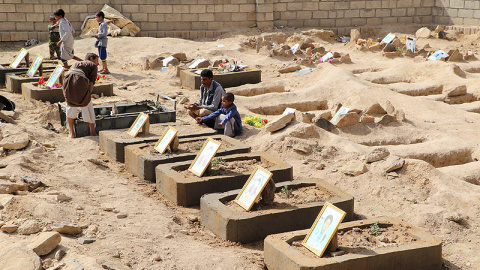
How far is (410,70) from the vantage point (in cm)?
1198

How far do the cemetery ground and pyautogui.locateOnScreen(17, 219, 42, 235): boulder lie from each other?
2cm

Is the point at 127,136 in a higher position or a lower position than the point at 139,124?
Result: lower

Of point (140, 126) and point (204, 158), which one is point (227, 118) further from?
point (204, 158)

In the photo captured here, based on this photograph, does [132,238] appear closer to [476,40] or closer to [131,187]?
[131,187]

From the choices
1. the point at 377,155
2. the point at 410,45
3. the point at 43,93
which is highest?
the point at 410,45

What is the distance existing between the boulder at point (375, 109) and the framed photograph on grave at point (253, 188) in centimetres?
439

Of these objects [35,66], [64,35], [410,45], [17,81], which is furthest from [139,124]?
[410,45]

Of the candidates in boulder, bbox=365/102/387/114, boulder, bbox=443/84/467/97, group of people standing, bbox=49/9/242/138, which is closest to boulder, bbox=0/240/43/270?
group of people standing, bbox=49/9/242/138

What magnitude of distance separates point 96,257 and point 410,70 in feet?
31.1

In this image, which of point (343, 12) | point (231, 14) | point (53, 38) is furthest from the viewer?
point (343, 12)

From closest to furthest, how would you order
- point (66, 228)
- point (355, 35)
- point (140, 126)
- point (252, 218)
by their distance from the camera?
point (66, 228) → point (252, 218) → point (140, 126) → point (355, 35)

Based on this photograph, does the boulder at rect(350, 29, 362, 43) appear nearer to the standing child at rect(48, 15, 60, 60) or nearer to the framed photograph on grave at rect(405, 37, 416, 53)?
the framed photograph on grave at rect(405, 37, 416, 53)

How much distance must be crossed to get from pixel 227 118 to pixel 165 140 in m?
1.35

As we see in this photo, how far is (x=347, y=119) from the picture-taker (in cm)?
821
